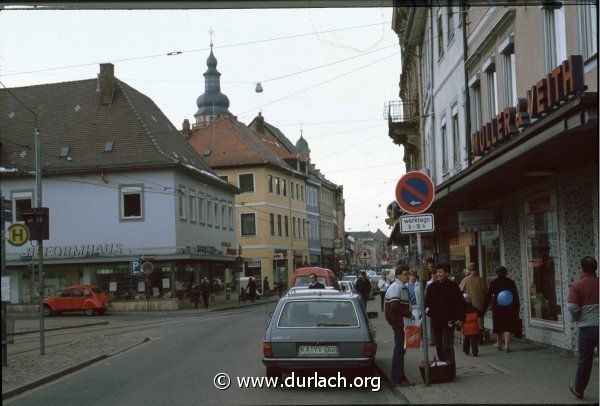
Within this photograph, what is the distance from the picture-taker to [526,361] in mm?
14219

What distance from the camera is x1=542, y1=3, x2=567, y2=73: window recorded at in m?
14.7

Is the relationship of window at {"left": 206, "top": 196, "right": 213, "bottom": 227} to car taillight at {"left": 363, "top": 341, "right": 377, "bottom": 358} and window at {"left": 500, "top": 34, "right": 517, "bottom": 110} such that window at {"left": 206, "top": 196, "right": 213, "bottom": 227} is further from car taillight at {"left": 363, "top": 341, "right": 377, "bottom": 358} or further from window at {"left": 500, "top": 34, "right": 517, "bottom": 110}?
car taillight at {"left": 363, "top": 341, "right": 377, "bottom": 358}

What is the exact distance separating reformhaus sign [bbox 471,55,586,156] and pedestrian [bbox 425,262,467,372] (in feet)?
10.5

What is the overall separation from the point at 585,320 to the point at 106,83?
151 feet

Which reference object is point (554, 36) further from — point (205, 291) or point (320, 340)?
point (205, 291)

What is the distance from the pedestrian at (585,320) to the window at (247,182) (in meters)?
62.3

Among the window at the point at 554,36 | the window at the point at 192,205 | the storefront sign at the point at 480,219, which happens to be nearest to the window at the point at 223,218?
the window at the point at 192,205

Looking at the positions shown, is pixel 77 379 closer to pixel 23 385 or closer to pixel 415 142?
pixel 23 385

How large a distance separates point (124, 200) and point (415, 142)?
707 inches

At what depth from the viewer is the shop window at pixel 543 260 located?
1579cm

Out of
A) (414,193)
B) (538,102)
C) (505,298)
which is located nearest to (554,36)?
(538,102)

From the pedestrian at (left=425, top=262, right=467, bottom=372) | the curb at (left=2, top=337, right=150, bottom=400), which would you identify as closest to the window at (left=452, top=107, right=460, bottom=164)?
the curb at (left=2, top=337, right=150, bottom=400)

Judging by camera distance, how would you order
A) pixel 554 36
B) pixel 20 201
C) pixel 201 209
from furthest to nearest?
pixel 201 209 → pixel 20 201 → pixel 554 36

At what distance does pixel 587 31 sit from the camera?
44.0ft
